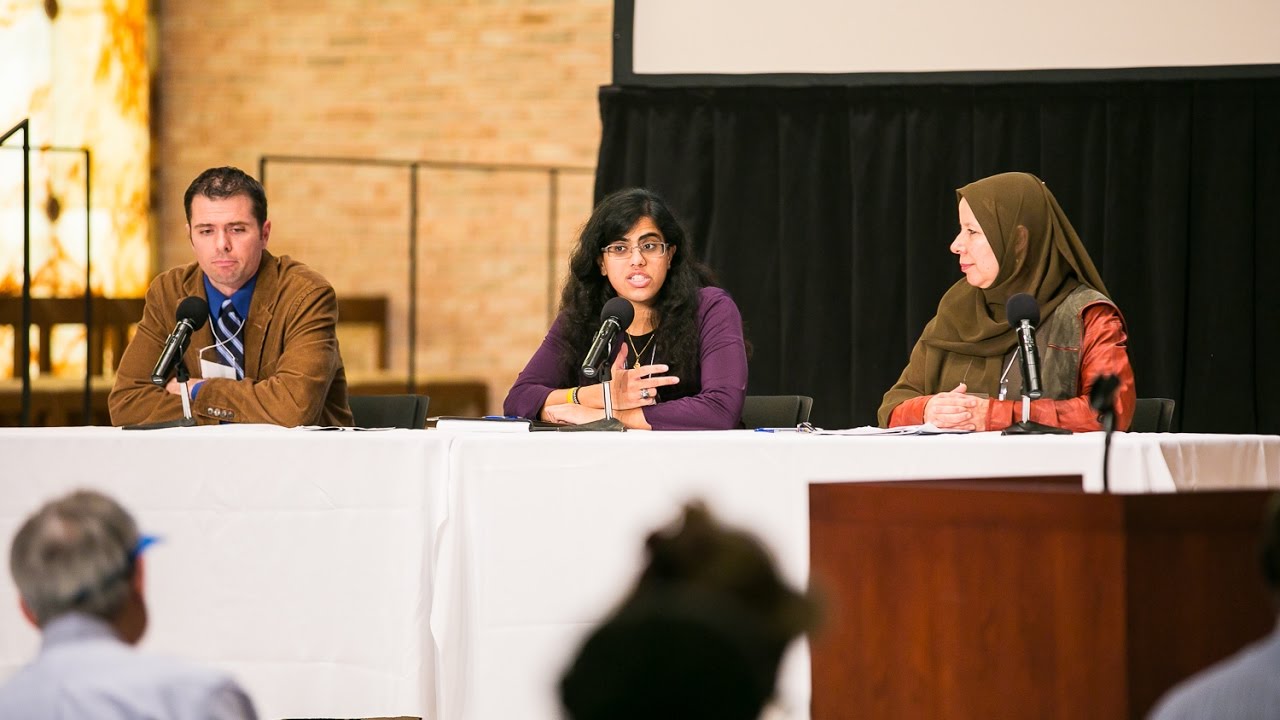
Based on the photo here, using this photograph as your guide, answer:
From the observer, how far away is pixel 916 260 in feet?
19.4

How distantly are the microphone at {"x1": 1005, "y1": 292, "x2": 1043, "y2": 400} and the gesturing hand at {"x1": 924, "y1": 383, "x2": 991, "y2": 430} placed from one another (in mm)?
277

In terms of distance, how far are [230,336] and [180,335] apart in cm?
48

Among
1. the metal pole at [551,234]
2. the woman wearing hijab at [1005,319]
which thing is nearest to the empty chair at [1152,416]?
the woman wearing hijab at [1005,319]

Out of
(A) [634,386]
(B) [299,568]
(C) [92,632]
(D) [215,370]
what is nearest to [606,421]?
(A) [634,386]

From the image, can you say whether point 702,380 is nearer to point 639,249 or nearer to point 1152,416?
point 639,249

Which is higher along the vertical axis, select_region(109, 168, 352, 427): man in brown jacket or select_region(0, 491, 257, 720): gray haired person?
select_region(109, 168, 352, 427): man in brown jacket

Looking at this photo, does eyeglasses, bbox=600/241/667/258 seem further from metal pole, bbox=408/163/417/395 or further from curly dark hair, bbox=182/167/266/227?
metal pole, bbox=408/163/417/395

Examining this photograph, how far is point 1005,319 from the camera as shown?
3666mm

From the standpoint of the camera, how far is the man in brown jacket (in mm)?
3516

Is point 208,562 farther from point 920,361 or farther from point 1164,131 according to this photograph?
point 1164,131

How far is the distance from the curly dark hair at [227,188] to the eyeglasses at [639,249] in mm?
928

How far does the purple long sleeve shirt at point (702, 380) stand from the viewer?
11.2ft

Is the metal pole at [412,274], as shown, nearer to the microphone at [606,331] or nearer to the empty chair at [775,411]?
the empty chair at [775,411]

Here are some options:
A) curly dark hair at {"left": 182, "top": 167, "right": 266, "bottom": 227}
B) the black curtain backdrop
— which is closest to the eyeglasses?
curly dark hair at {"left": 182, "top": 167, "right": 266, "bottom": 227}
